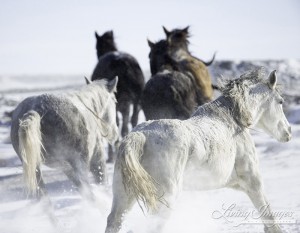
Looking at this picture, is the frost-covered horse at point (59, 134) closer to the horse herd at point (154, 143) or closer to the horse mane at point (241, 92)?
the horse herd at point (154, 143)

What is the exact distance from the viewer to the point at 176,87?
26.9ft

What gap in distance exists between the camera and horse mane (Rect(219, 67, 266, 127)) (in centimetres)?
484

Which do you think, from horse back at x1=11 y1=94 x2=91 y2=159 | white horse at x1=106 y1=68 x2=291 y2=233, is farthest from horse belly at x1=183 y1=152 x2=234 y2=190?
horse back at x1=11 y1=94 x2=91 y2=159

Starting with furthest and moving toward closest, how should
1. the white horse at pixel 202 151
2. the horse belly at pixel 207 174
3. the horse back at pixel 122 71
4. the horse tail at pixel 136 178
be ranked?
the horse back at pixel 122 71 → the horse belly at pixel 207 174 → the white horse at pixel 202 151 → the horse tail at pixel 136 178

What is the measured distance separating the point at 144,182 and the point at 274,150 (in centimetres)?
653

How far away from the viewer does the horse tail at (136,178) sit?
3693 millimetres

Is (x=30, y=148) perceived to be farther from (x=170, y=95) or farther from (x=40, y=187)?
(x=170, y=95)

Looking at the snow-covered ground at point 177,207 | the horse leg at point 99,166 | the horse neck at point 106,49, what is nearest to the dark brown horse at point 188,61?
the snow-covered ground at point 177,207

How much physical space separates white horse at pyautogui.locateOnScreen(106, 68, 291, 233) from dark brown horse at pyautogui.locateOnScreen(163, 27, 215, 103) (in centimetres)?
389

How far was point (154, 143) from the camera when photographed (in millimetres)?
3914

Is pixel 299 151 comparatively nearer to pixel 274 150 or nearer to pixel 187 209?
pixel 274 150

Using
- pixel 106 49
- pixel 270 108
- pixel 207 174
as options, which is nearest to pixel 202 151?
pixel 207 174

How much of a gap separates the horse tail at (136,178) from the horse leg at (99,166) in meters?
2.24

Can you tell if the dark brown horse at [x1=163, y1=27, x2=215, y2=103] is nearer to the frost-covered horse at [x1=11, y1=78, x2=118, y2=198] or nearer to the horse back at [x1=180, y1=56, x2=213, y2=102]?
the horse back at [x1=180, y1=56, x2=213, y2=102]
